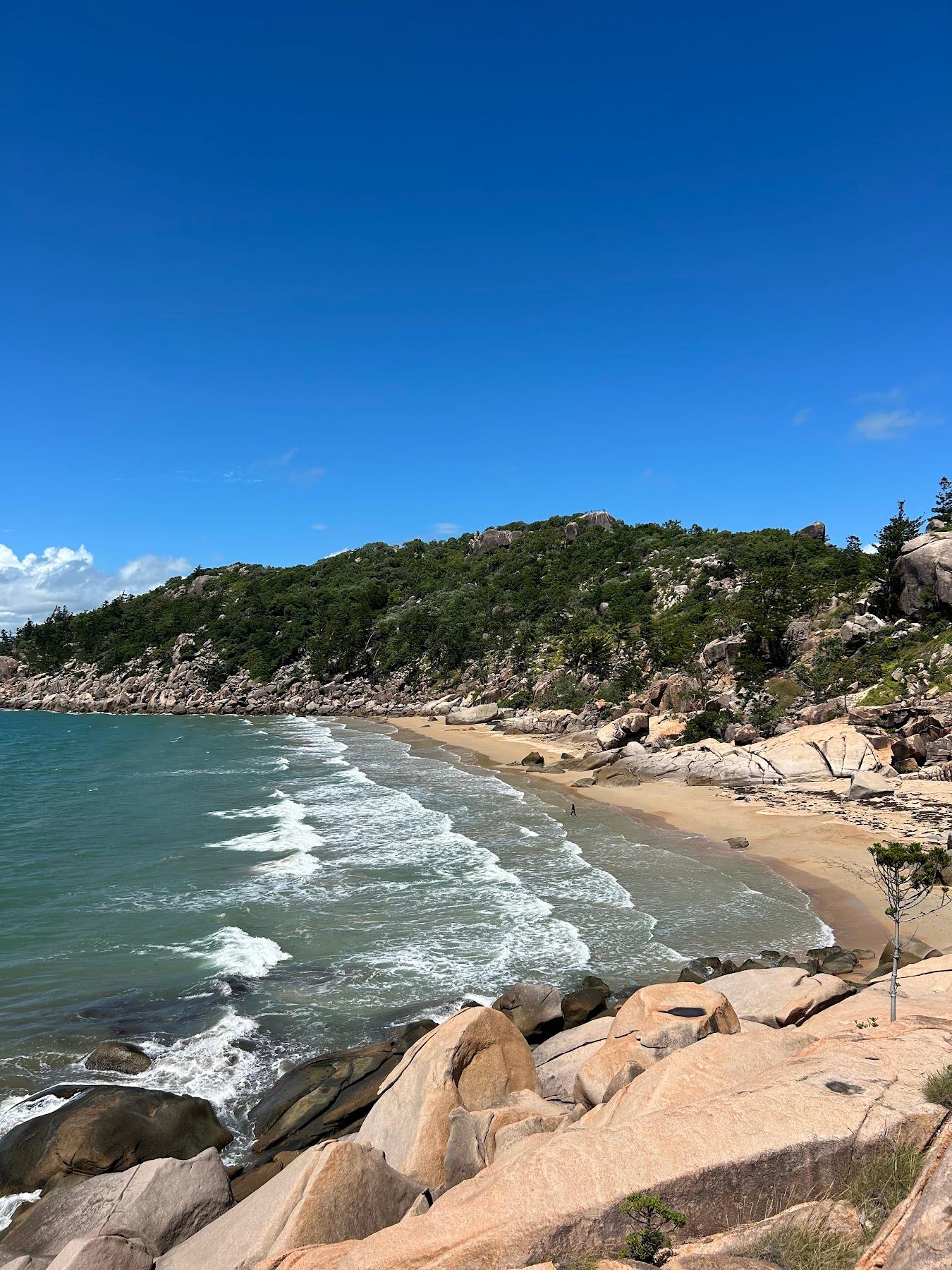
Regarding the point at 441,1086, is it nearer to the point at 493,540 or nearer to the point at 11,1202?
the point at 11,1202

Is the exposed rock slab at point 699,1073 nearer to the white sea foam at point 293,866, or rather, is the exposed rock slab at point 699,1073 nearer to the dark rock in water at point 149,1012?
the dark rock in water at point 149,1012

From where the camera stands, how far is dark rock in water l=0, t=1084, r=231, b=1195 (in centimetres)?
1013

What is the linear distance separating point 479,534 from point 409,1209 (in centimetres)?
11382

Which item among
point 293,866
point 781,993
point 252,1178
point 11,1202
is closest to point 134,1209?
point 252,1178

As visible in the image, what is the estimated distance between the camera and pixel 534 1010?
13641mm

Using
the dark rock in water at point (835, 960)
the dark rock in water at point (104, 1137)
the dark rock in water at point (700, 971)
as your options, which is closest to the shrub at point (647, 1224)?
the dark rock in water at point (104, 1137)

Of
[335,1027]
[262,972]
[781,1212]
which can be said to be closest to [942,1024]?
[781,1212]

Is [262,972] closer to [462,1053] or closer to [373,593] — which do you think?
[462,1053]

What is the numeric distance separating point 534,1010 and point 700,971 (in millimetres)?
4317

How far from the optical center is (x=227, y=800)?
36.1 metres

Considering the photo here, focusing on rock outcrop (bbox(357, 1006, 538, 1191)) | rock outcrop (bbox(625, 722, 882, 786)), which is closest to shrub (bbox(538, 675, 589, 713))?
rock outcrop (bbox(625, 722, 882, 786))

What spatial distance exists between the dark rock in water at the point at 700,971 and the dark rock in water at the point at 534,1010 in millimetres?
3147

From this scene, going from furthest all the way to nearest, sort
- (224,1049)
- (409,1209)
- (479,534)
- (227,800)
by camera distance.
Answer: (479,534)
(227,800)
(224,1049)
(409,1209)

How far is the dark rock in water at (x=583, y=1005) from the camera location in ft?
45.5
